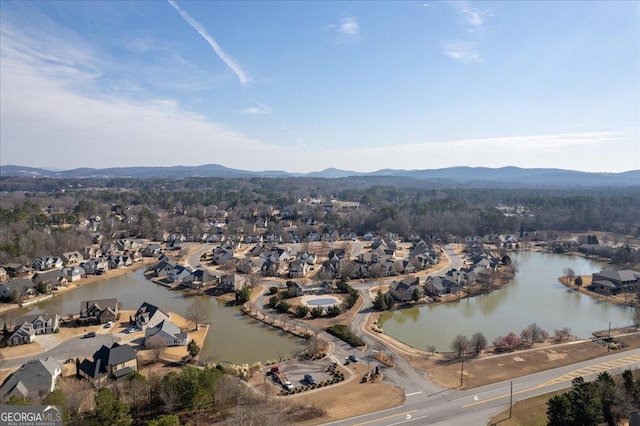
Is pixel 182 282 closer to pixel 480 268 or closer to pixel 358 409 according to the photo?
pixel 358 409

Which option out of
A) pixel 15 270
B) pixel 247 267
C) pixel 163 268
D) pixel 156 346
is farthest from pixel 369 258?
pixel 15 270

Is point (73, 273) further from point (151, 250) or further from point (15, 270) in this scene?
point (151, 250)

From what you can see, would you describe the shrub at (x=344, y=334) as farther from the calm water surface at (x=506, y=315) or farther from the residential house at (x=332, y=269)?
the residential house at (x=332, y=269)

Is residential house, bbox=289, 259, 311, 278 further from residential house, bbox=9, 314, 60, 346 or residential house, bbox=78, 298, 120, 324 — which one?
residential house, bbox=9, 314, 60, 346

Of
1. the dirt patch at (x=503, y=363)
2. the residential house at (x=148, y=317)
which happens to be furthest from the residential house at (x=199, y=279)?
the dirt patch at (x=503, y=363)

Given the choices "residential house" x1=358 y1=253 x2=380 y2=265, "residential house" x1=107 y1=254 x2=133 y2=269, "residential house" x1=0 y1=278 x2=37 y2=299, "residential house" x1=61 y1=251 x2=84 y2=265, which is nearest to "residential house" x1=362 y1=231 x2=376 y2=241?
"residential house" x1=358 y1=253 x2=380 y2=265

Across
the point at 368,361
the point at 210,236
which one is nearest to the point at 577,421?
the point at 368,361
